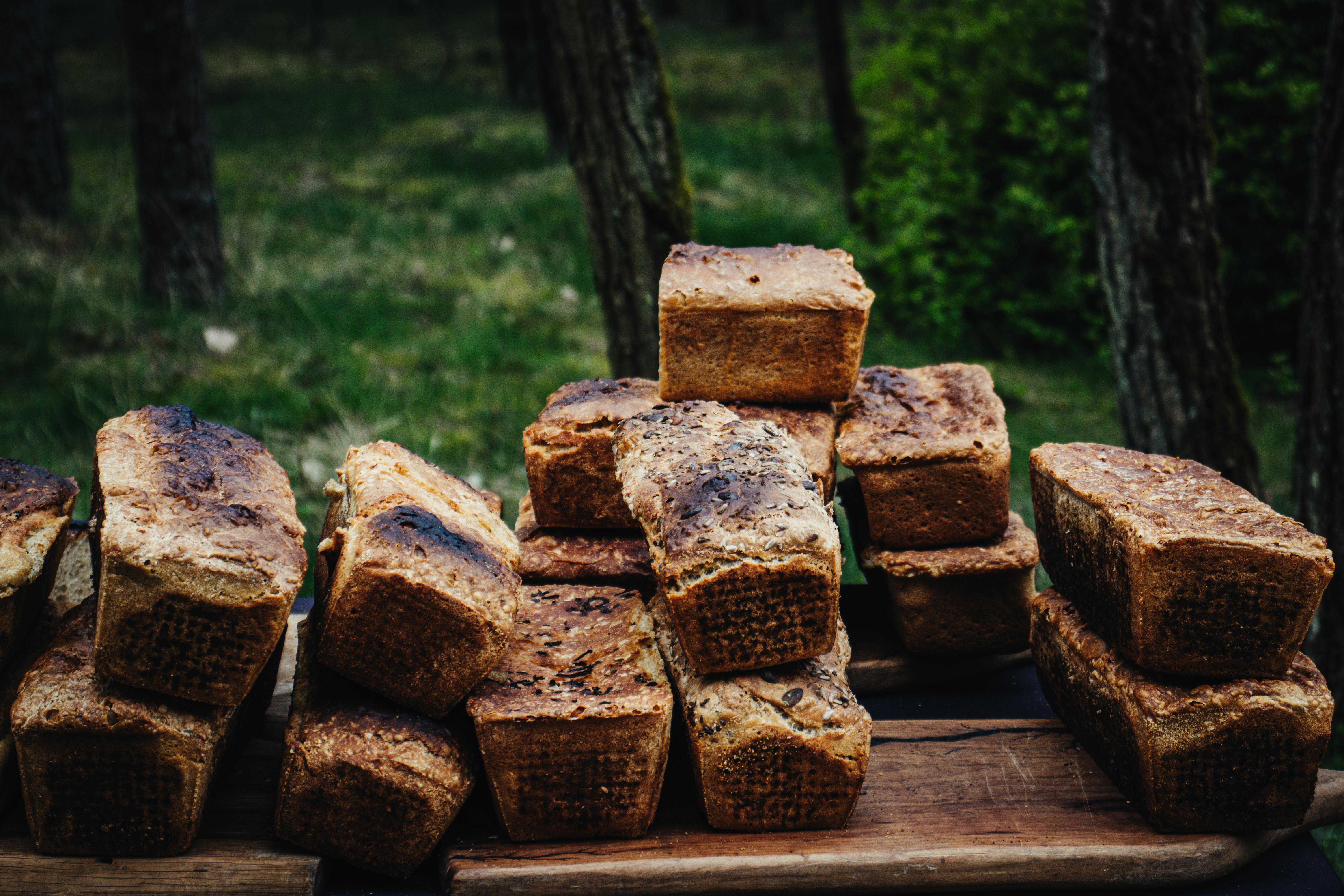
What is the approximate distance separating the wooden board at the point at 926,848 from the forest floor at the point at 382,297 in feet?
5.72

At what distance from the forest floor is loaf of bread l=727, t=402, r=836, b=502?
180cm

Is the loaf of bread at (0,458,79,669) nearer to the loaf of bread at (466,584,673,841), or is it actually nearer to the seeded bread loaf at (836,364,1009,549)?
the loaf of bread at (466,584,673,841)

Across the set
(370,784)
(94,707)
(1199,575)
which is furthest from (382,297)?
(1199,575)

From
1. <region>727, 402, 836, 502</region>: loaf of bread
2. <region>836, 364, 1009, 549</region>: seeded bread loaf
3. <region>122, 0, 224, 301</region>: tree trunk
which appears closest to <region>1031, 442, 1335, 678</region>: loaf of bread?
<region>836, 364, 1009, 549</region>: seeded bread loaf

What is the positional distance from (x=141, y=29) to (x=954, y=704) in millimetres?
6114

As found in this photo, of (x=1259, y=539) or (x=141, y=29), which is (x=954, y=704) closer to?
(x=1259, y=539)

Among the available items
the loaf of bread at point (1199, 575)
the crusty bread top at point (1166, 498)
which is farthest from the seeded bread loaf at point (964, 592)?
the loaf of bread at point (1199, 575)

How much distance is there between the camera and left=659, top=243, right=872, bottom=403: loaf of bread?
8.13 ft

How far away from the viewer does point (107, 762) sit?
5.93ft

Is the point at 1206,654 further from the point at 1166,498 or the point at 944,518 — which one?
the point at 944,518

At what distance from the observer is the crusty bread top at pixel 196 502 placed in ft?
5.73

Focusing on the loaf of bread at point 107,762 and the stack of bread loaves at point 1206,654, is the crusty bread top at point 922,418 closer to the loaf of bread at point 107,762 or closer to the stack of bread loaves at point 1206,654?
the stack of bread loaves at point 1206,654

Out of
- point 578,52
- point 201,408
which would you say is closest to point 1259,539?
point 578,52

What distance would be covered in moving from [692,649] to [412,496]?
64 cm
